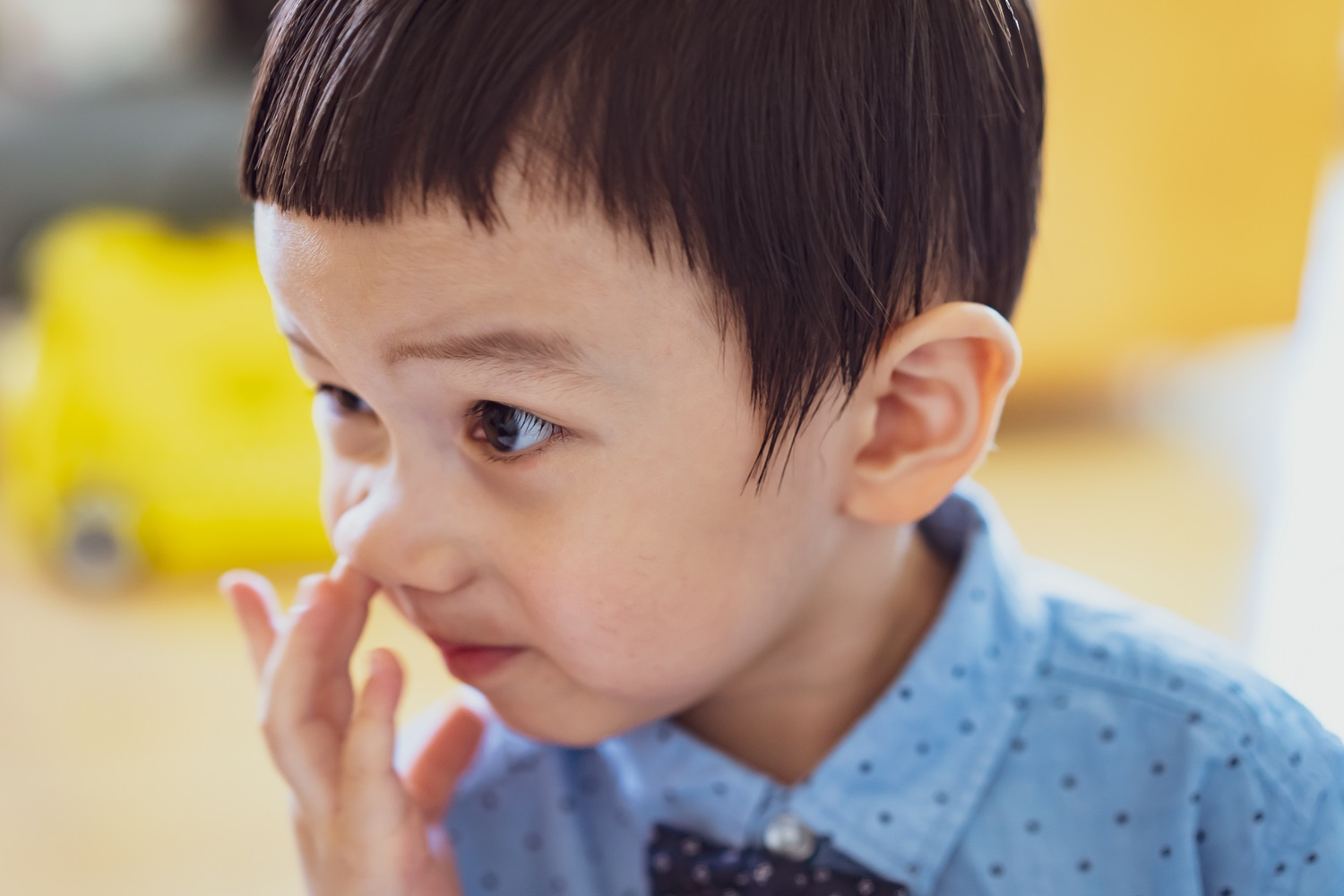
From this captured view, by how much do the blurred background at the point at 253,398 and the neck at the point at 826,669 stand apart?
1.72 feet

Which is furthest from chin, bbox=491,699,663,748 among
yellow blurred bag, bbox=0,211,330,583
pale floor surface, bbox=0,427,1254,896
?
yellow blurred bag, bbox=0,211,330,583

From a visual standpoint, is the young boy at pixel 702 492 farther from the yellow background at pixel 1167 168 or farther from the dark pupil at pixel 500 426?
the yellow background at pixel 1167 168

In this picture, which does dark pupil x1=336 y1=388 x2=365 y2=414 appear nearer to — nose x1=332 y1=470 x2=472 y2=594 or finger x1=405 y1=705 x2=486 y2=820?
nose x1=332 y1=470 x2=472 y2=594

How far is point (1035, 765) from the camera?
71 centimetres

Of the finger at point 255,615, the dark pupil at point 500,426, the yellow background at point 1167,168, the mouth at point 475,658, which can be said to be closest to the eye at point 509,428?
the dark pupil at point 500,426

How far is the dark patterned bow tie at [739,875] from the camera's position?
708 mm

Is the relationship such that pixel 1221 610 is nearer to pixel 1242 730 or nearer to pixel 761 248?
pixel 1242 730

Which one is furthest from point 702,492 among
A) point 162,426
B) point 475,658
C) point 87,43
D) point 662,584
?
point 87,43

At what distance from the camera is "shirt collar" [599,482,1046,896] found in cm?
71

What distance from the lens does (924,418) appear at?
0.68m

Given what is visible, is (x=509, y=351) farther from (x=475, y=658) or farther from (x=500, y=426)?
(x=475, y=658)

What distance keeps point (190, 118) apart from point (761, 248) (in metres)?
2.08

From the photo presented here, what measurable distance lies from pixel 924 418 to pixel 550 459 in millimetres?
188

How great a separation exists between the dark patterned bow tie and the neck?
66mm
